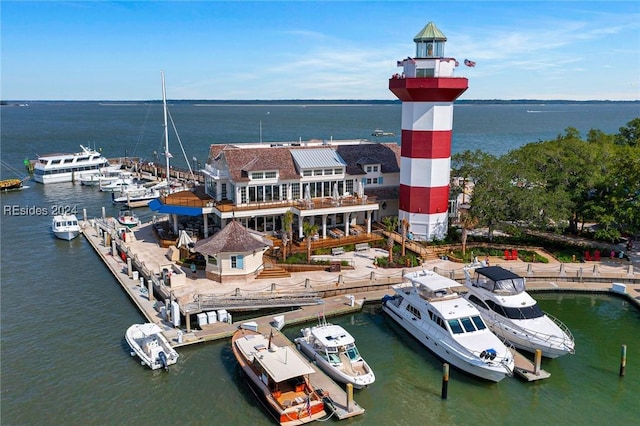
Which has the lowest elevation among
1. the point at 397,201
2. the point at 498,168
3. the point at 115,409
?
the point at 115,409

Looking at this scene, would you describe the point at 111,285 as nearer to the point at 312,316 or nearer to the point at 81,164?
the point at 312,316

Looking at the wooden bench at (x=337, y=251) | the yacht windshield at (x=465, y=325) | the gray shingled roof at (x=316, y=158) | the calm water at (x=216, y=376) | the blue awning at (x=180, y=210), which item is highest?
the gray shingled roof at (x=316, y=158)

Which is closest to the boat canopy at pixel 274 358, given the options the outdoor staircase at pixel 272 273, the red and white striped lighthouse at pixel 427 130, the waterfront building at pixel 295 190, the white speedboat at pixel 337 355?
the white speedboat at pixel 337 355

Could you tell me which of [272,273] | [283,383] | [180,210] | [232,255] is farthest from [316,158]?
[283,383]

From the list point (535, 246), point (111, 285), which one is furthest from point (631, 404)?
point (111, 285)

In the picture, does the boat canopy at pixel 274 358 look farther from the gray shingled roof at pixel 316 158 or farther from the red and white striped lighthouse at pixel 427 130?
the red and white striped lighthouse at pixel 427 130

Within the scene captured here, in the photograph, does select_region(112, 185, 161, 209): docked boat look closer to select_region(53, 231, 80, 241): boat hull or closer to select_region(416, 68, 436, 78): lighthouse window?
select_region(53, 231, 80, 241): boat hull

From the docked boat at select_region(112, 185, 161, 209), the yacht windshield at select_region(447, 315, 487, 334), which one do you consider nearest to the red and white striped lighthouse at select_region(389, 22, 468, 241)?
the yacht windshield at select_region(447, 315, 487, 334)
